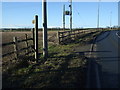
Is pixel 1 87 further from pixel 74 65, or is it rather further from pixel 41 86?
pixel 74 65

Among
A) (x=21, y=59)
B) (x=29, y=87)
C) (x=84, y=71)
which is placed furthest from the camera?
(x=21, y=59)

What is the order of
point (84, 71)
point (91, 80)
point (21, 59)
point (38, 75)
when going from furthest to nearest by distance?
point (21, 59) → point (84, 71) → point (38, 75) → point (91, 80)

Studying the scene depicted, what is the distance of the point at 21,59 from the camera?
1125cm

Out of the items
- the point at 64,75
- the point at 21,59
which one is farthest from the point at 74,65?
the point at 21,59

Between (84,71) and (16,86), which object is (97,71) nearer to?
(84,71)

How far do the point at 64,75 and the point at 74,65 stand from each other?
1.92m

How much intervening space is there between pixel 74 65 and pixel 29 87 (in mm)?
3524

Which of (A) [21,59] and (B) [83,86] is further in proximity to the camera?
(A) [21,59]

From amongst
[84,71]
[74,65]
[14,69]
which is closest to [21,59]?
[14,69]

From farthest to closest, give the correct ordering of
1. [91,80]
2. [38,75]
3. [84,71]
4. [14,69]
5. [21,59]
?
[21,59]
[14,69]
[84,71]
[38,75]
[91,80]

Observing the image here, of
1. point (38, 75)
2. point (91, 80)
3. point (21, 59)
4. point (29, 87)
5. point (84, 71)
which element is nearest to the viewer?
point (29, 87)

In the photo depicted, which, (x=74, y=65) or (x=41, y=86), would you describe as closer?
(x=41, y=86)

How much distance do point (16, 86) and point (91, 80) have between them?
244 cm

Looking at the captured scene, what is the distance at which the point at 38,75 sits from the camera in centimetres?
841
